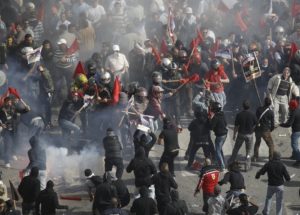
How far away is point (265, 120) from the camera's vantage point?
69.7 feet

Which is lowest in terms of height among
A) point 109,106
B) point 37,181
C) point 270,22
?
point 37,181

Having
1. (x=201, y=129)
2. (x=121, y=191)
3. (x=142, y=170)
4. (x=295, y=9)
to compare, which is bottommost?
(x=121, y=191)

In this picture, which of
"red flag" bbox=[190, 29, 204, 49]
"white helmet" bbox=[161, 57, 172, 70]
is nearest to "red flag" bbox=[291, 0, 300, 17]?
"red flag" bbox=[190, 29, 204, 49]

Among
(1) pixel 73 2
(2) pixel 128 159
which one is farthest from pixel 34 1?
(2) pixel 128 159

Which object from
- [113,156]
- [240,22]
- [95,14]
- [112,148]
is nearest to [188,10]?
[240,22]

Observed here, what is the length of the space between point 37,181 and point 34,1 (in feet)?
42.2

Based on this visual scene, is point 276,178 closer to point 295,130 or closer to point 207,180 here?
point 207,180

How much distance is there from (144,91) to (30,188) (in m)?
A: 5.20

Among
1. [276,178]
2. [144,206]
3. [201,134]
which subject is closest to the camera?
[144,206]

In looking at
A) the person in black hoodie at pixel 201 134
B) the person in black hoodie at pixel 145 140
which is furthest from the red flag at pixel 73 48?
the person in black hoodie at pixel 201 134

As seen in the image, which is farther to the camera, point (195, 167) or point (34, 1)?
point (34, 1)

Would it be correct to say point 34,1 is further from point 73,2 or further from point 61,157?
point 61,157

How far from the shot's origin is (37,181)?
18.1 m

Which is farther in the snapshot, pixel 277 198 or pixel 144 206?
pixel 277 198
